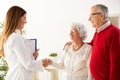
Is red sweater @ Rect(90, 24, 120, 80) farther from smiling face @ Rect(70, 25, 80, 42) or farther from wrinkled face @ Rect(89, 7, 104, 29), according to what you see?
smiling face @ Rect(70, 25, 80, 42)

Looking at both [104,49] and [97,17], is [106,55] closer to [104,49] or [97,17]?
[104,49]

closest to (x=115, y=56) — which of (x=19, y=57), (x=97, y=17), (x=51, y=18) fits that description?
(x=97, y=17)

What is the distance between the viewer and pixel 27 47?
2574 mm

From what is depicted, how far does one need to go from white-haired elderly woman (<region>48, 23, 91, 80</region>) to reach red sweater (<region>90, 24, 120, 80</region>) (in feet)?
0.43

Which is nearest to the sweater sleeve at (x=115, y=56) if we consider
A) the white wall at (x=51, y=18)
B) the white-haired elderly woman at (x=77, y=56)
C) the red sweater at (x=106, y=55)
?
the red sweater at (x=106, y=55)

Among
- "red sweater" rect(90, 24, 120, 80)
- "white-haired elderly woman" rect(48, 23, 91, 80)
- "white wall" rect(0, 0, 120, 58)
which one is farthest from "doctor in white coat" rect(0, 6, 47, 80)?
"white wall" rect(0, 0, 120, 58)

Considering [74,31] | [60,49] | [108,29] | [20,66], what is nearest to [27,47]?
[20,66]

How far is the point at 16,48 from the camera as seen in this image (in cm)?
249

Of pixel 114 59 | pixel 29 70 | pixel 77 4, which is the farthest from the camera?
pixel 77 4

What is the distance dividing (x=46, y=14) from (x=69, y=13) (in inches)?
16.6

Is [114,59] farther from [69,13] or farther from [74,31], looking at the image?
[69,13]

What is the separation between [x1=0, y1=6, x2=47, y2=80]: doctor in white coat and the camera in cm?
251

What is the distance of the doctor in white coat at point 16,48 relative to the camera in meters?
2.51

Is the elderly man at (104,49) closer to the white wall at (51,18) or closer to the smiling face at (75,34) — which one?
the smiling face at (75,34)
